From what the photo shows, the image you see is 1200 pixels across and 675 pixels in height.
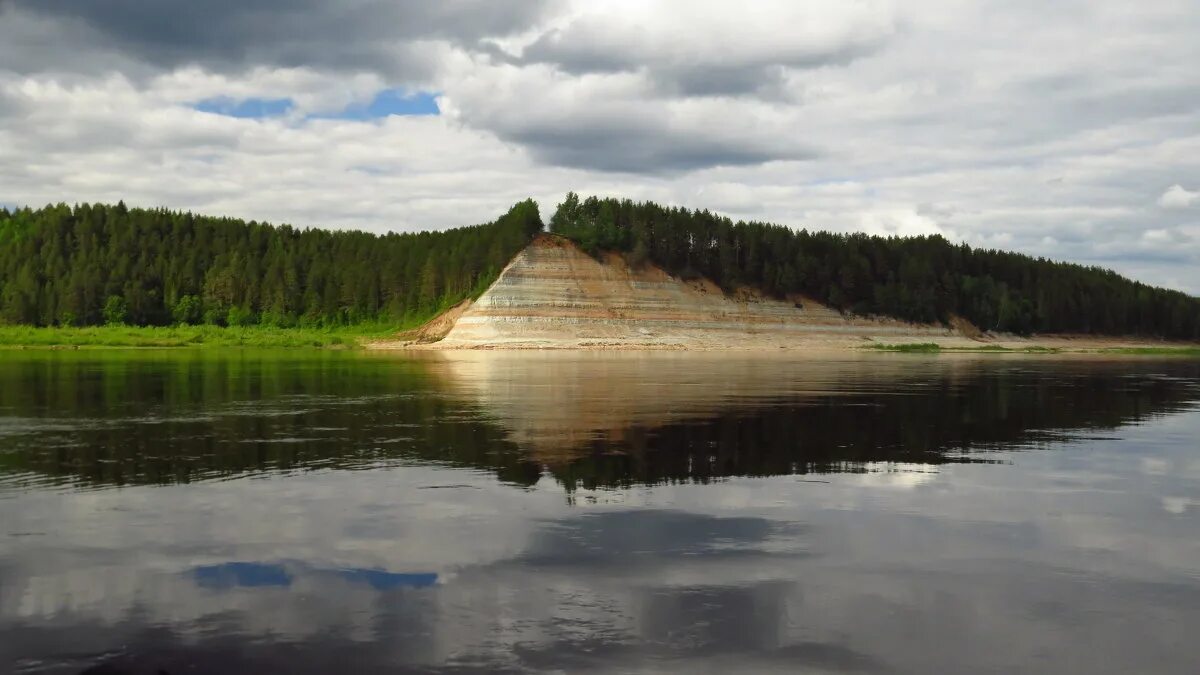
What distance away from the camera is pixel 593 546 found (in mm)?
12477

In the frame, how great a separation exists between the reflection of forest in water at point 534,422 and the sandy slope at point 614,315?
209 ft

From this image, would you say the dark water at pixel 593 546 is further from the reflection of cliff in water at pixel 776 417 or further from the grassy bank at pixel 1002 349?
the grassy bank at pixel 1002 349

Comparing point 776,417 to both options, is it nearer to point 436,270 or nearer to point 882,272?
point 436,270

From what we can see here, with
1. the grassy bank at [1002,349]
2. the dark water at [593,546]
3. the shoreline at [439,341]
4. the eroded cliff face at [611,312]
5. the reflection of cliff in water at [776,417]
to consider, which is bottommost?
the dark water at [593,546]

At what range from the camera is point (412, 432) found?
82.1 ft

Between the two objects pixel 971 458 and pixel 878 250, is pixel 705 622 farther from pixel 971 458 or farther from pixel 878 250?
pixel 878 250

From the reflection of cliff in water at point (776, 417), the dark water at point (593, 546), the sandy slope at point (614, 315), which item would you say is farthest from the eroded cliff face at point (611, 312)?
the dark water at point (593, 546)

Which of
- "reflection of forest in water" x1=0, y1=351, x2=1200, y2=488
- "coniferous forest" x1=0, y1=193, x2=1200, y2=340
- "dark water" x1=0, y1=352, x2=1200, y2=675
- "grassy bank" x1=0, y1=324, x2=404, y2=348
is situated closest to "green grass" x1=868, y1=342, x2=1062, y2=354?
"coniferous forest" x1=0, y1=193, x2=1200, y2=340

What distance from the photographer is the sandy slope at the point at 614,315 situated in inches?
4500

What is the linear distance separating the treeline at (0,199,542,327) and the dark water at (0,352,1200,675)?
10337 centimetres

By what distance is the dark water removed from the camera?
8836 mm

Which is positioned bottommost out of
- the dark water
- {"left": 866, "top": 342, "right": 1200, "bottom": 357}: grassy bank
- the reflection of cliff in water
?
the dark water

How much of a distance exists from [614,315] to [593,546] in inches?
4201

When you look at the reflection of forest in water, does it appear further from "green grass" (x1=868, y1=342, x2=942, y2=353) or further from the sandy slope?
"green grass" (x1=868, y1=342, x2=942, y2=353)
